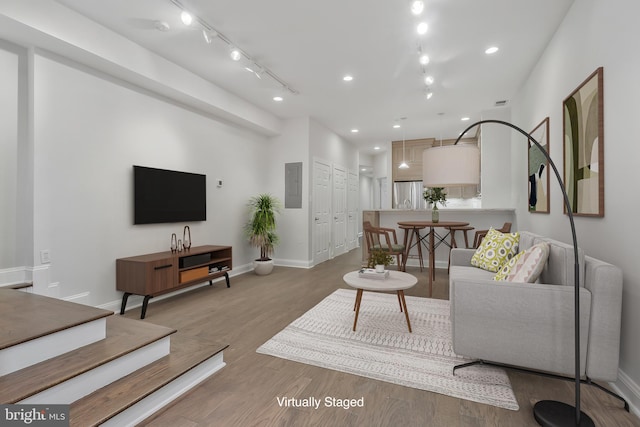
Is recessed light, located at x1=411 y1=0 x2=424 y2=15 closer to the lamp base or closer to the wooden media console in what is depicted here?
the lamp base

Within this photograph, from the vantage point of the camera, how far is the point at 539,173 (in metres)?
3.62

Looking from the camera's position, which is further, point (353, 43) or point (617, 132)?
point (353, 43)

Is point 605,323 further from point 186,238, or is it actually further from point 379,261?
point 186,238

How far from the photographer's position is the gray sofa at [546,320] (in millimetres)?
1690

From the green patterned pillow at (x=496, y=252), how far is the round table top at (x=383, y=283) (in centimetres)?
91

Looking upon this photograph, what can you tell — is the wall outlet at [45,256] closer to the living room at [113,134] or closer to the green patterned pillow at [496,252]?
the living room at [113,134]

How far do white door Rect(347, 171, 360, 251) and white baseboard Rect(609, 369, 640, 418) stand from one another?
650cm

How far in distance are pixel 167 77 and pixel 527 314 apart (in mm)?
4257

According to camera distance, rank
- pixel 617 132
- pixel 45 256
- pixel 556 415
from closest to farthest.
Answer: pixel 556 415 < pixel 617 132 < pixel 45 256

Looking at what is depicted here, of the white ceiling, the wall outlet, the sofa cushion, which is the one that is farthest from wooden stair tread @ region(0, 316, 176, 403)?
the white ceiling

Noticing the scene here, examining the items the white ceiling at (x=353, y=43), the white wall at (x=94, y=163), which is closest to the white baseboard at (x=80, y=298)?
the white wall at (x=94, y=163)

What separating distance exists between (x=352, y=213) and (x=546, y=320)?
6.84m

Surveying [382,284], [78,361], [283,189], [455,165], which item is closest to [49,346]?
[78,361]

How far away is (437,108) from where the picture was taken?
5.45 meters
